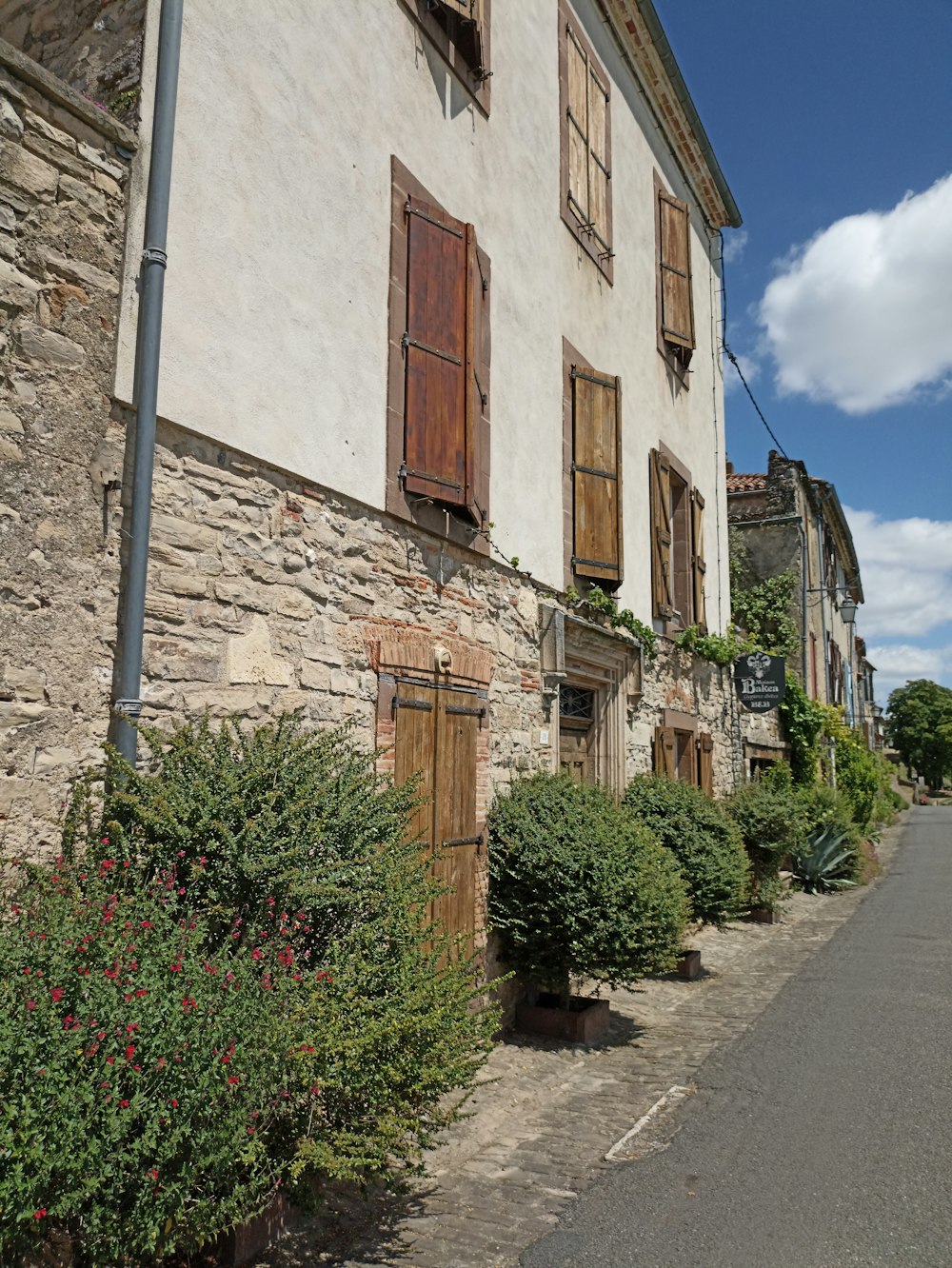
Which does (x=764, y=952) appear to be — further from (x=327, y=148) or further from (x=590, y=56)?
(x=590, y=56)

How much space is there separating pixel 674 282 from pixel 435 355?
6.21 meters

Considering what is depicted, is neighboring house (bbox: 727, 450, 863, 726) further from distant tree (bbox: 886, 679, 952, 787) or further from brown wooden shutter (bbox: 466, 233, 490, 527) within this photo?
distant tree (bbox: 886, 679, 952, 787)

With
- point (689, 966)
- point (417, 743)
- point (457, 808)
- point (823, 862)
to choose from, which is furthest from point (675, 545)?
point (417, 743)

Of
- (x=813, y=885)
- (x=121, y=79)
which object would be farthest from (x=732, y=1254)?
(x=813, y=885)

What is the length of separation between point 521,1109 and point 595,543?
4.92 m

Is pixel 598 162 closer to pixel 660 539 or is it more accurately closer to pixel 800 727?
pixel 660 539

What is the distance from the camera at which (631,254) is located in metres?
10.7

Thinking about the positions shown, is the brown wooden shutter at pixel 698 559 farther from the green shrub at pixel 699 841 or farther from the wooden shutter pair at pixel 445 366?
the wooden shutter pair at pixel 445 366

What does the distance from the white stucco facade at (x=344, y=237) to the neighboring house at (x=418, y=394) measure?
2 centimetres

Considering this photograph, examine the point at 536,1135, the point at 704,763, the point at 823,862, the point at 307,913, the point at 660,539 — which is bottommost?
the point at 536,1135

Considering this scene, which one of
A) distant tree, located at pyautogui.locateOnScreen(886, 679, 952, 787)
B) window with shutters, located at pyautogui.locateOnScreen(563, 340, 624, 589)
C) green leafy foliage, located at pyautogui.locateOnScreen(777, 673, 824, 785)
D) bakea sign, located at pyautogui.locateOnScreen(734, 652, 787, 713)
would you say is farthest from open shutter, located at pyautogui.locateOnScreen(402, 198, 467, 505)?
distant tree, located at pyautogui.locateOnScreen(886, 679, 952, 787)

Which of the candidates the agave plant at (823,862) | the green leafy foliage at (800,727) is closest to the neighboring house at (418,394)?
the agave plant at (823,862)

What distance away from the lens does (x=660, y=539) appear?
10758 mm

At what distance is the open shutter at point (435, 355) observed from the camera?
21.1 ft
